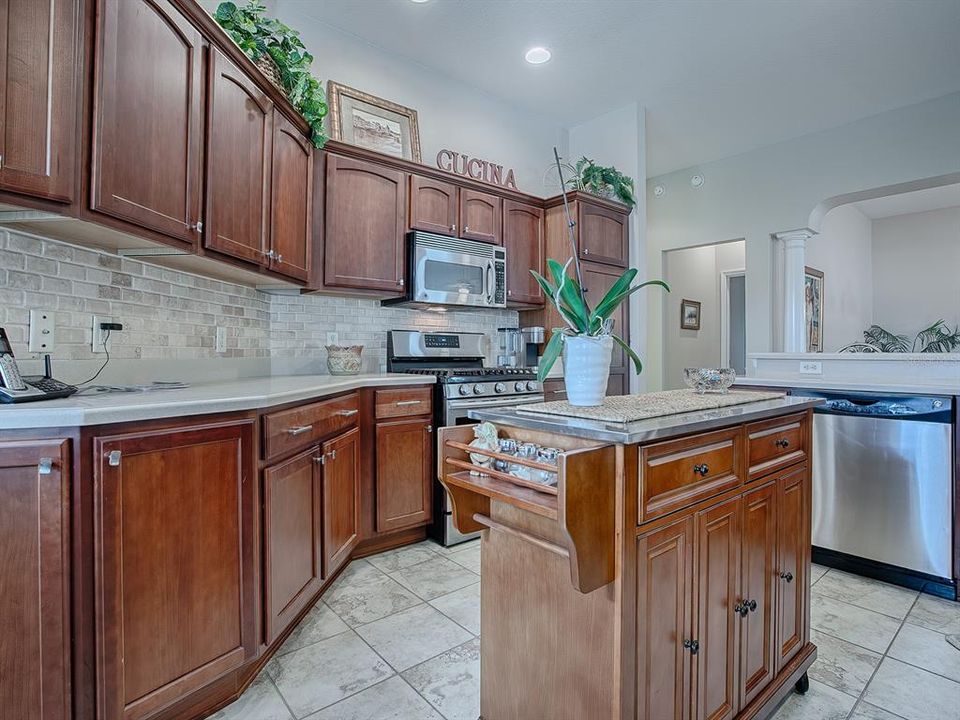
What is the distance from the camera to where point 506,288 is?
3680 mm

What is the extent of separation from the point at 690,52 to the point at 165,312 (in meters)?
3.59

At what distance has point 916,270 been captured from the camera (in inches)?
266

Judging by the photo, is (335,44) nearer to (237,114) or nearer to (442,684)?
(237,114)

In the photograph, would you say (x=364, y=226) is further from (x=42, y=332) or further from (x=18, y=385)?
(x=18, y=385)

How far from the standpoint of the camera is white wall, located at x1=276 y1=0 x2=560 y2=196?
10.3 feet

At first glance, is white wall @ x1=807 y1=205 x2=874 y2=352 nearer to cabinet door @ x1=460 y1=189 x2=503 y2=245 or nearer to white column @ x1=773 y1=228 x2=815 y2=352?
white column @ x1=773 y1=228 x2=815 y2=352

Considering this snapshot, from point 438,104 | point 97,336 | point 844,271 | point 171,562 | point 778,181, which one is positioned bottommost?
point 171,562

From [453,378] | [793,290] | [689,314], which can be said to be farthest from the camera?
[689,314]

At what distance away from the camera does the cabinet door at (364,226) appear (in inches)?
113

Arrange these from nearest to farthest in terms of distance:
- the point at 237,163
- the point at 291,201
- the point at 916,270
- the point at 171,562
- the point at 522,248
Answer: the point at 171,562
the point at 237,163
the point at 291,201
the point at 522,248
the point at 916,270

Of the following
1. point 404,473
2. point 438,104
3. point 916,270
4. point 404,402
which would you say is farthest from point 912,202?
point 404,473

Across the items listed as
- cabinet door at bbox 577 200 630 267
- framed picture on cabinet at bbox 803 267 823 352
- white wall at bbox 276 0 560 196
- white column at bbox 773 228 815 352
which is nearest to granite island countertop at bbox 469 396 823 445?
cabinet door at bbox 577 200 630 267

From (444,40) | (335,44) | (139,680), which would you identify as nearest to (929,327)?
(444,40)

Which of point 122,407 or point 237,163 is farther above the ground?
point 237,163
